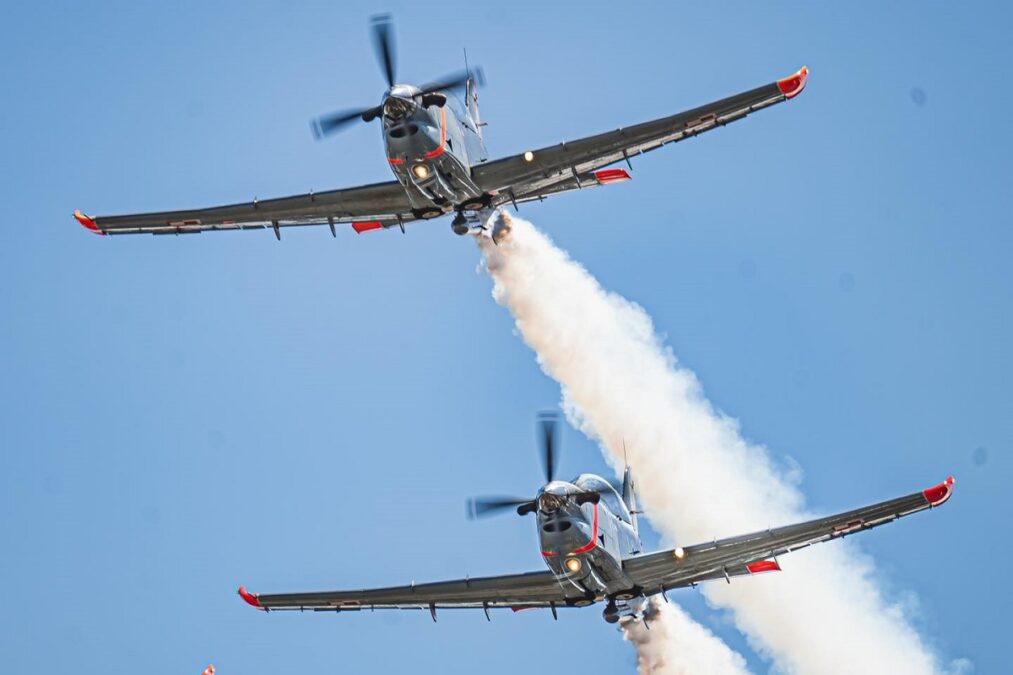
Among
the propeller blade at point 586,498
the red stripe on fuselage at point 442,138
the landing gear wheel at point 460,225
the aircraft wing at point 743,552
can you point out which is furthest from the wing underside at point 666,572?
the red stripe on fuselage at point 442,138

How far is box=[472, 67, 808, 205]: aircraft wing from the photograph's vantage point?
6369cm

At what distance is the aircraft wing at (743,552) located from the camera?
6475cm

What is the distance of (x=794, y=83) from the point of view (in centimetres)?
6247

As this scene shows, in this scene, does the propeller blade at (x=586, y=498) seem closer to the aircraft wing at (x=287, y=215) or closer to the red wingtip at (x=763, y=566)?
the red wingtip at (x=763, y=566)

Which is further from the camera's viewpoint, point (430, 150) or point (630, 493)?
point (630, 493)

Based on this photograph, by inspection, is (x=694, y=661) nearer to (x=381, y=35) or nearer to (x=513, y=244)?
(x=513, y=244)

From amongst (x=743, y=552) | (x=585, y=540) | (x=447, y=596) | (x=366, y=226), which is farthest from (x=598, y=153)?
(x=447, y=596)

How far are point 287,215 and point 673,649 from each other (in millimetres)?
21384

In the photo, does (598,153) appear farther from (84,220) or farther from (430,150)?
(84,220)

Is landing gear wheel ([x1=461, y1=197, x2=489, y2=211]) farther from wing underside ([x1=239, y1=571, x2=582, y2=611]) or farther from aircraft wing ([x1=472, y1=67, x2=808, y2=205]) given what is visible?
wing underside ([x1=239, y1=571, x2=582, y2=611])

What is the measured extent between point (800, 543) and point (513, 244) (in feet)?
62.2

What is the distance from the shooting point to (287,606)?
73312 millimetres

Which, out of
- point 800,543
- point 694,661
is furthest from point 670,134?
point 694,661

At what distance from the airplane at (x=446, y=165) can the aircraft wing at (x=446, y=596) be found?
12.6 meters
